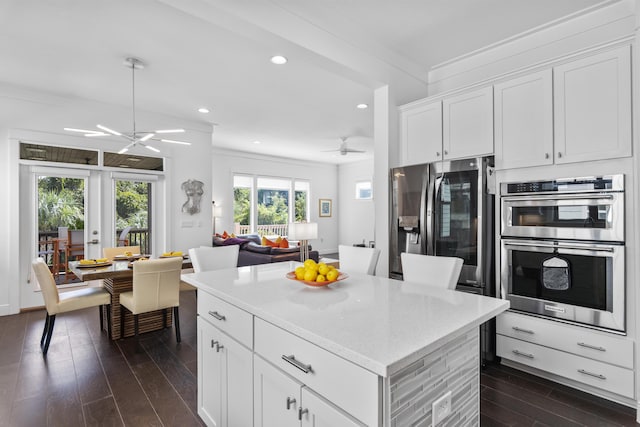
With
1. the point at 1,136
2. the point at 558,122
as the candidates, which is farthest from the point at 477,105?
Result: the point at 1,136

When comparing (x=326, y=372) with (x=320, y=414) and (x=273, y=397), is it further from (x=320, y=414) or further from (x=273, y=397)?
(x=273, y=397)

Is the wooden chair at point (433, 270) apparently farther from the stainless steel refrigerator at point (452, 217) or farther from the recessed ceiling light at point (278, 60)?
the recessed ceiling light at point (278, 60)

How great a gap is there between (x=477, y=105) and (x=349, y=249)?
1645 millimetres

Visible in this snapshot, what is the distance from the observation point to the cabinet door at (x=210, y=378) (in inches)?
68.1

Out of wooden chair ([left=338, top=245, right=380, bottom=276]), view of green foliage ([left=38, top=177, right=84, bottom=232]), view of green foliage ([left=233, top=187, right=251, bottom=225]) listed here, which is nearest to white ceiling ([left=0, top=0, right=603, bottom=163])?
view of green foliage ([left=38, top=177, right=84, bottom=232])

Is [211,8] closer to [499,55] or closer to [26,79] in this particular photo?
[499,55]

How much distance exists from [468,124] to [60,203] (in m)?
5.24

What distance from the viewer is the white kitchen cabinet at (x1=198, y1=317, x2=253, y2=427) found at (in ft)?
4.93

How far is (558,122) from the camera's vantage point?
7.85ft

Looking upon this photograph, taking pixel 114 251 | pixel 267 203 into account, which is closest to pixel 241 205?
pixel 267 203

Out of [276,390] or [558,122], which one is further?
[558,122]

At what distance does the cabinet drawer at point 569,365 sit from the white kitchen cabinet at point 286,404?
2165 mm

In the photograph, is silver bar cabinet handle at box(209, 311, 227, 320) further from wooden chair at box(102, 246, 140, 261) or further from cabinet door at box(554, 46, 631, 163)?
wooden chair at box(102, 246, 140, 261)

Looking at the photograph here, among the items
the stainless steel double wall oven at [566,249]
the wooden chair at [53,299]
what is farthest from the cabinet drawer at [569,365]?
the wooden chair at [53,299]
